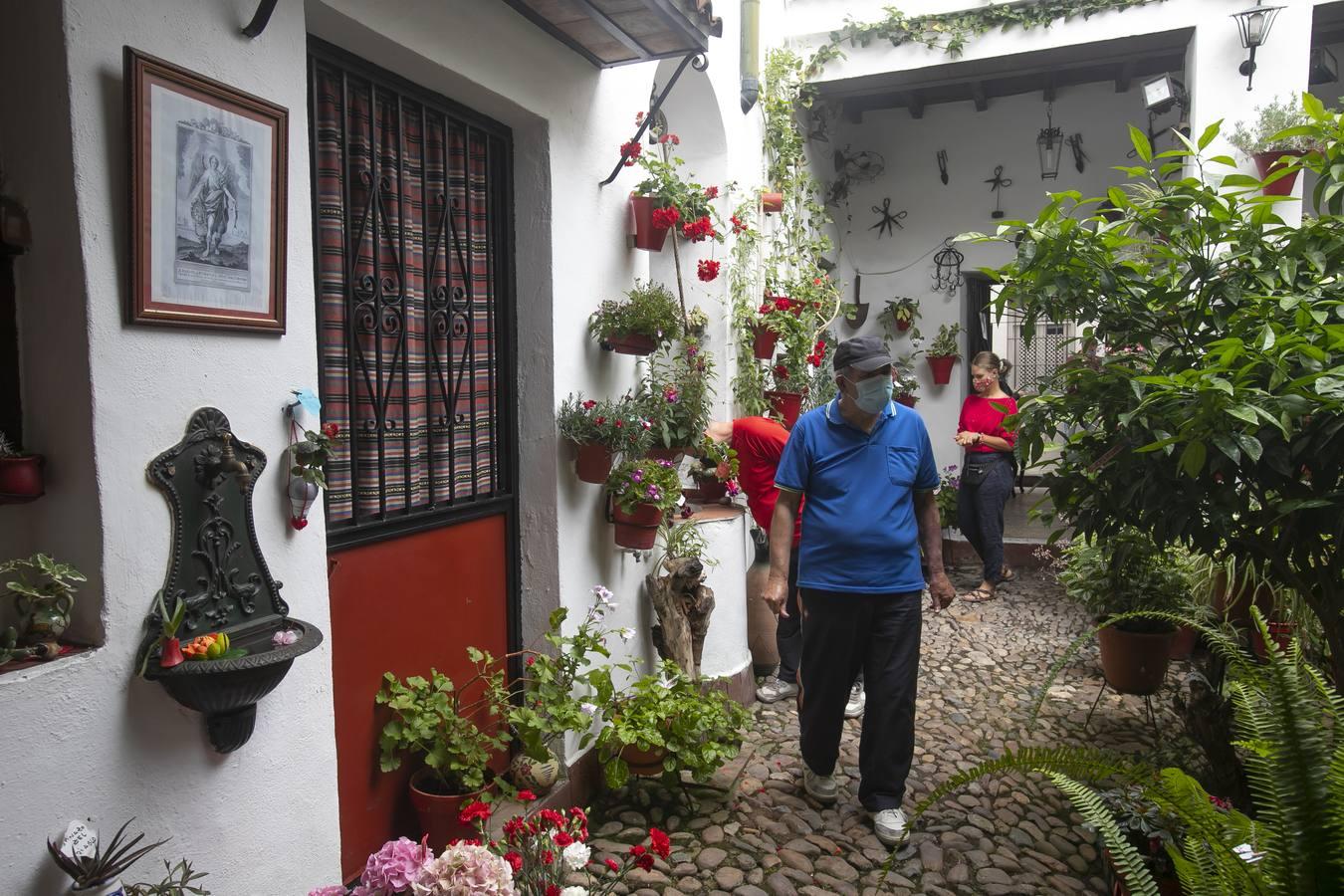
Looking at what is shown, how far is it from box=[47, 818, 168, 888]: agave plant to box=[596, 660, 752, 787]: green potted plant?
1.94 m

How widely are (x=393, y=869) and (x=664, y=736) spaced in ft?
6.54

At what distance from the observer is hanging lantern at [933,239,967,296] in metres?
9.48

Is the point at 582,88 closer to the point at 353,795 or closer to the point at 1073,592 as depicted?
the point at 353,795

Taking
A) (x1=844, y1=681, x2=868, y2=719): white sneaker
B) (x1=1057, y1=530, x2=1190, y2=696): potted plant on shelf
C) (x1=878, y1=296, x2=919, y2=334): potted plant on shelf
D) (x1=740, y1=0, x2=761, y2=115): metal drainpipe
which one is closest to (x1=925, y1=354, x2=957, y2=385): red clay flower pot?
(x1=878, y1=296, x2=919, y2=334): potted plant on shelf

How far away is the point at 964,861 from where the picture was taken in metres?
3.45

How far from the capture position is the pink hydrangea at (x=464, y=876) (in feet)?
6.04

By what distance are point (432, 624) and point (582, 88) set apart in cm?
233

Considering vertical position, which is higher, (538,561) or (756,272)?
(756,272)

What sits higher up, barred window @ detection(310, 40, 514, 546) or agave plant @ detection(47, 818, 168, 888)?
barred window @ detection(310, 40, 514, 546)

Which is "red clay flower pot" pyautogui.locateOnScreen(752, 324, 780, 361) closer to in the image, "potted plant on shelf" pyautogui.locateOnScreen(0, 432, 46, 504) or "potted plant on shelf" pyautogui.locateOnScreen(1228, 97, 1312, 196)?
"potted plant on shelf" pyautogui.locateOnScreen(1228, 97, 1312, 196)

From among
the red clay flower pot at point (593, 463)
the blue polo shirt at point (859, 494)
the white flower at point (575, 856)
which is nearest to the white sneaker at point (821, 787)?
the blue polo shirt at point (859, 494)

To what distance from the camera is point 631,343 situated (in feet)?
12.8

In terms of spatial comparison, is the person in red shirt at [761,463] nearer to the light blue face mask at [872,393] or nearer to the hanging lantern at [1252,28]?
the light blue face mask at [872,393]

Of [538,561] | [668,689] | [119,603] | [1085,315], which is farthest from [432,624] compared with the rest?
[1085,315]
